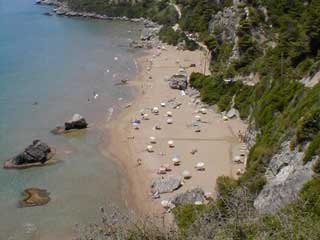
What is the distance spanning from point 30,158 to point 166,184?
41.8 feet

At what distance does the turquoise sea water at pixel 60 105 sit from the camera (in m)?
38.1

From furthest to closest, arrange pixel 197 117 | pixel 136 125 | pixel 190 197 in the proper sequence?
pixel 197 117
pixel 136 125
pixel 190 197

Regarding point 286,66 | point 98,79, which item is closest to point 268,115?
point 286,66

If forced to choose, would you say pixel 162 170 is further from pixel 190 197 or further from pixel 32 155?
pixel 32 155

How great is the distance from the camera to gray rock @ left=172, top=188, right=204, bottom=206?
1444 inches

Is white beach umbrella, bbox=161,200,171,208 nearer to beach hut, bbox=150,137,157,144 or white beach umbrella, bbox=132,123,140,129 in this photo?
beach hut, bbox=150,137,157,144

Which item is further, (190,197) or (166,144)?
(166,144)

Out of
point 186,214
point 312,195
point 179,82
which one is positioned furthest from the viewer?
point 179,82

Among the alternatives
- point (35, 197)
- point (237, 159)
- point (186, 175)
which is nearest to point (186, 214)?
point (186, 175)

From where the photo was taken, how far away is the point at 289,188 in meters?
27.7

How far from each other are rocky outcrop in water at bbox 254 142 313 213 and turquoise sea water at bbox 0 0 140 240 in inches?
481

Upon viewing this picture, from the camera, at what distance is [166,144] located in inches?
1923

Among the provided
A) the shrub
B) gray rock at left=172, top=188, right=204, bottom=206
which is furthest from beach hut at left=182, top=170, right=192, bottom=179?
the shrub

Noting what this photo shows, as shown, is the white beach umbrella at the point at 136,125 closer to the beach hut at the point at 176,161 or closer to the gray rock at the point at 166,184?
the beach hut at the point at 176,161
